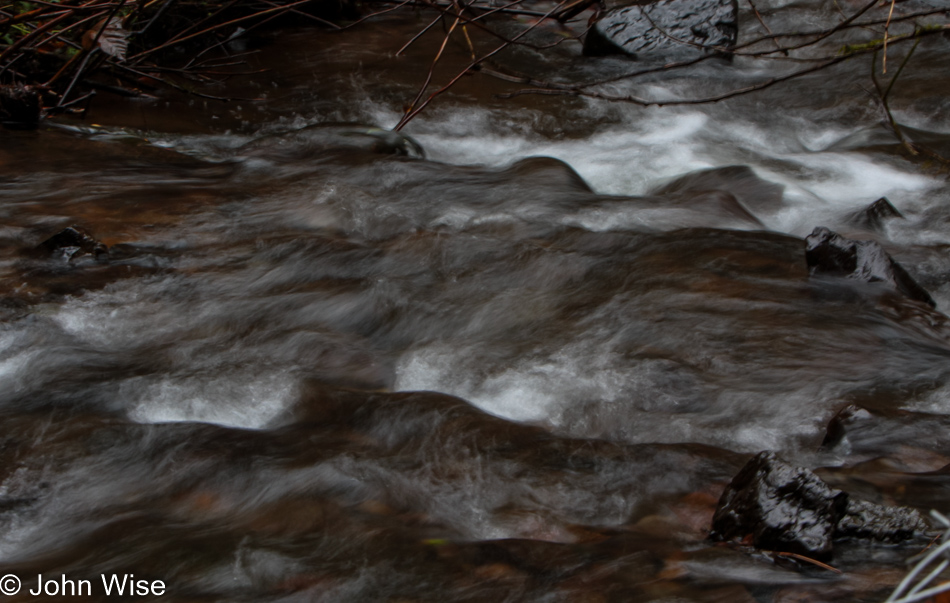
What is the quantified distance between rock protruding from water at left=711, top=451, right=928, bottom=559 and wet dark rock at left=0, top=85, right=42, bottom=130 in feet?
16.6

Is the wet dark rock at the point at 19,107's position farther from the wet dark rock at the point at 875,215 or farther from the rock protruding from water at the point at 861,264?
the wet dark rock at the point at 875,215

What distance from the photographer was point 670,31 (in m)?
7.69

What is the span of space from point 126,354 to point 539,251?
79.0 inches

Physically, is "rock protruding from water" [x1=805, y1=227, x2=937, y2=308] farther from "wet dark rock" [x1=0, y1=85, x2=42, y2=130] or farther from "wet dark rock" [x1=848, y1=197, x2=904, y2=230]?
"wet dark rock" [x1=0, y1=85, x2=42, y2=130]

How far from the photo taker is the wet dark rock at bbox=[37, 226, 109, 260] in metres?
3.85

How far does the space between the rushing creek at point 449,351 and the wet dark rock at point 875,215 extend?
0.08 ft

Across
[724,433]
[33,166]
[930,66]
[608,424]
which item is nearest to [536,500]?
[608,424]

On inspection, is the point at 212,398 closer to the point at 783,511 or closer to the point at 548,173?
the point at 783,511

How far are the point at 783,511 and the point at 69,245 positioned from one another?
3.27 meters

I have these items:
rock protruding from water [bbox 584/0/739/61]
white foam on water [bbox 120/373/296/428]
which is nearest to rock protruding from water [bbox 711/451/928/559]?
white foam on water [bbox 120/373/296/428]

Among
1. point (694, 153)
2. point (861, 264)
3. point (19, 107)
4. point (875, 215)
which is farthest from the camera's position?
point (694, 153)

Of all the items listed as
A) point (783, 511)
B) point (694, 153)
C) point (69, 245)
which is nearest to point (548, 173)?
point (694, 153)

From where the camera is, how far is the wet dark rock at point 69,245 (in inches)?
152

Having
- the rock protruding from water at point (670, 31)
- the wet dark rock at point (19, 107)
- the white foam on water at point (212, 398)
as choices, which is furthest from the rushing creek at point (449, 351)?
the rock protruding from water at point (670, 31)
